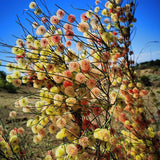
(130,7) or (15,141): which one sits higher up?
(130,7)

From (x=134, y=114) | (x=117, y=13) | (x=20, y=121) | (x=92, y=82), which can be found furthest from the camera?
(x=20, y=121)

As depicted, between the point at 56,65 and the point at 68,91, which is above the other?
the point at 56,65

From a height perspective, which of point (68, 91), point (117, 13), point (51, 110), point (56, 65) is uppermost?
point (117, 13)

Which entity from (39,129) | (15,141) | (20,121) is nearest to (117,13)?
(39,129)

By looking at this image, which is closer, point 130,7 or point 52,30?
point 52,30

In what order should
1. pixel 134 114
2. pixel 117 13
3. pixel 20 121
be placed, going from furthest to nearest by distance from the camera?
1. pixel 20 121
2. pixel 117 13
3. pixel 134 114

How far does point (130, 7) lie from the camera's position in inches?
55.9

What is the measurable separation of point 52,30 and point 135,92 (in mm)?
929

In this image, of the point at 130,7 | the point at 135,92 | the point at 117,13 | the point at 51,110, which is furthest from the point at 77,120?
the point at 130,7

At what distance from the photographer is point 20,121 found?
2555 mm

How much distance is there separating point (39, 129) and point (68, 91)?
1.06ft

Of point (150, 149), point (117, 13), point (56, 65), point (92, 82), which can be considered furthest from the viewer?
point (117, 13)

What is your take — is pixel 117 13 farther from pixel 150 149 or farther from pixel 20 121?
pixel 20 121

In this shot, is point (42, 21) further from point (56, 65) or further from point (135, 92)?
point (135, 92)
